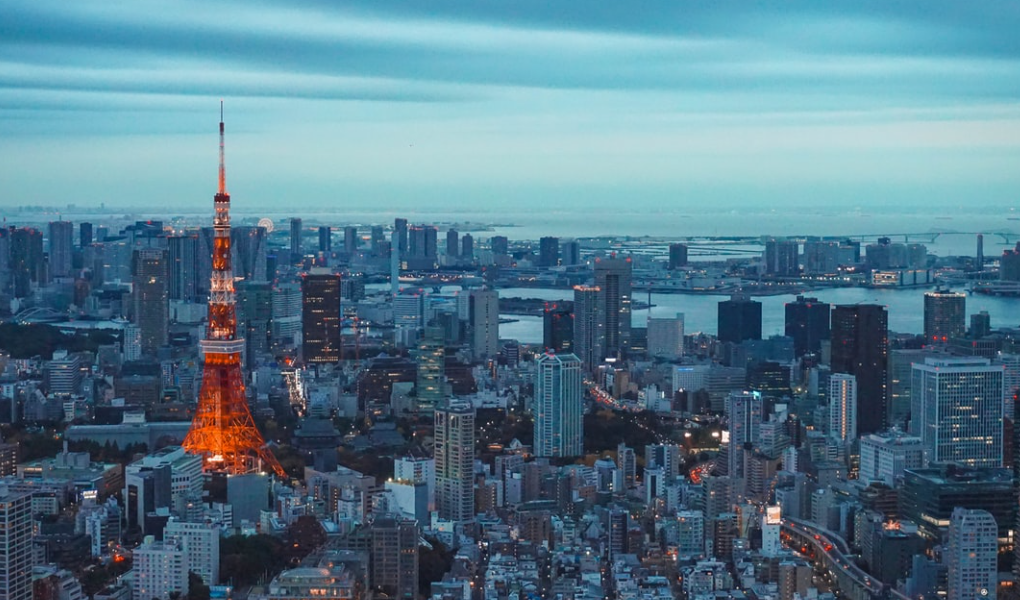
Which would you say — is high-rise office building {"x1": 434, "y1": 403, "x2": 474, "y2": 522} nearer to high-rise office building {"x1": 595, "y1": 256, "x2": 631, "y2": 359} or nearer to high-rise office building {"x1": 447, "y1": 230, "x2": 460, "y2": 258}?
high-rise office building {"x1": 595, "y1": 256, "x2": 631, "y2": 359}

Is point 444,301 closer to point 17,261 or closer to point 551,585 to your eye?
point 17,261

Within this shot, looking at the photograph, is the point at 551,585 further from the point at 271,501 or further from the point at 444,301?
the point at 444,301

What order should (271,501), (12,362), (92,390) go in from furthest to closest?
(12,362) < (92,390) < (271,501)

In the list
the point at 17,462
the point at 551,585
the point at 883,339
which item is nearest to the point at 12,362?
the point at 17,462

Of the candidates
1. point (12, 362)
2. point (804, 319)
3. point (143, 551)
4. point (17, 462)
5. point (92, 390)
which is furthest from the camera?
point (804, 319)

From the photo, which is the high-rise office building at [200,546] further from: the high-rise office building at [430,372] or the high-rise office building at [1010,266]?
the high-rise office building at [1010,266]

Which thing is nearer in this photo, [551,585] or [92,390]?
[551,585]

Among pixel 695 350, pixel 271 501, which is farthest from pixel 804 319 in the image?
pixel 271 501
